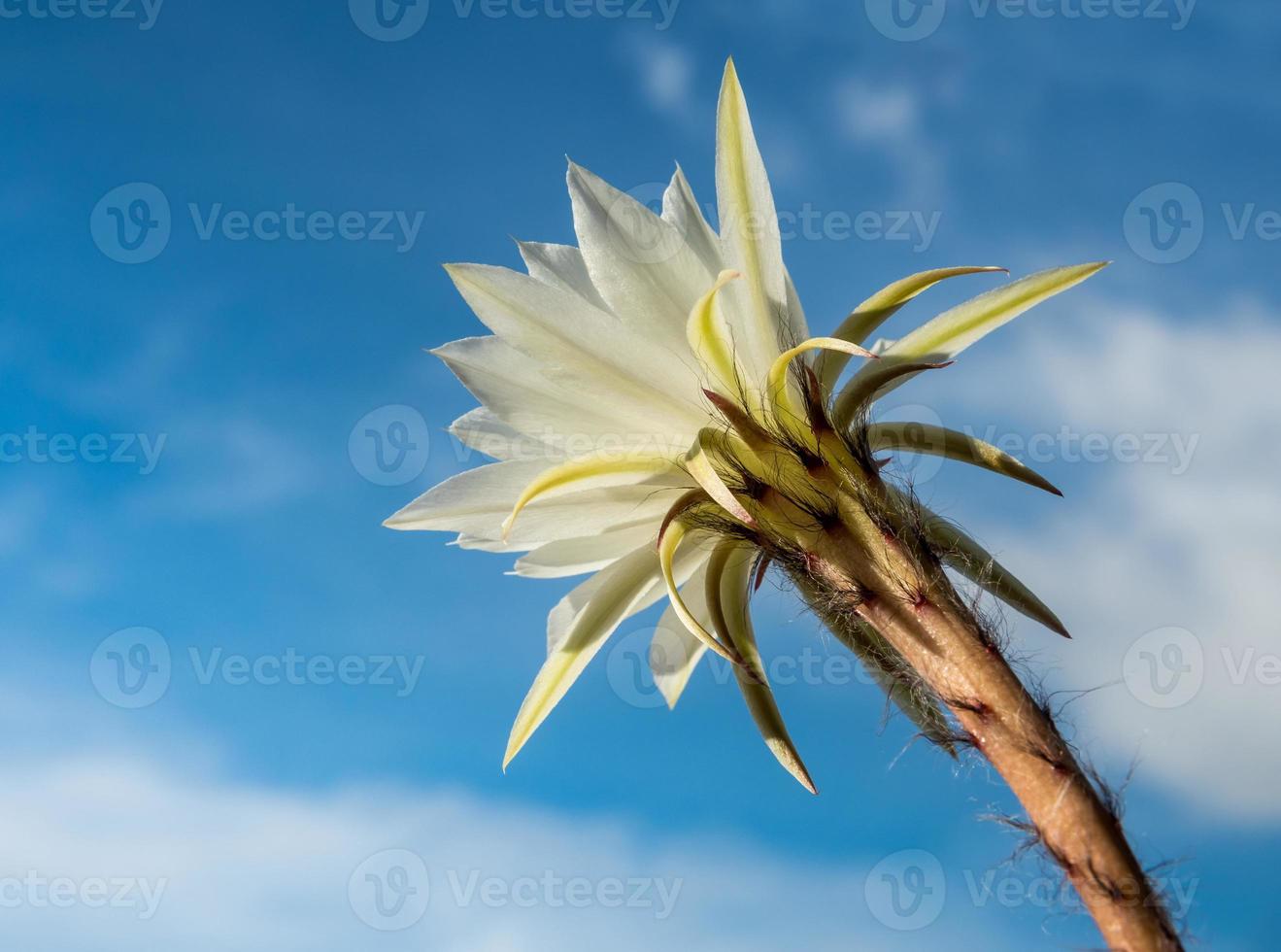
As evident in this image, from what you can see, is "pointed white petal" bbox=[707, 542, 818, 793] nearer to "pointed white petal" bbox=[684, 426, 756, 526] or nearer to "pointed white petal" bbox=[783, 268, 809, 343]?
"pointed white petal" bbox=[684, 426, 756, 526]

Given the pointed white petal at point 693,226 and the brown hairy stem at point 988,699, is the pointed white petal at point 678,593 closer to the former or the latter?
the brown hairy stem at point 988,699

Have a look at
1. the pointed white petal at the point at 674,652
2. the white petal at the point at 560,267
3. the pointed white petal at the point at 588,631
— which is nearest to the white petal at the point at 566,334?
the white petal at the point at 560,267

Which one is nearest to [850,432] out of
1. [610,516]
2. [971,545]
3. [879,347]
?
[879,347]

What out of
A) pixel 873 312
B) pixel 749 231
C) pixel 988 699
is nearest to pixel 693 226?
pixel 749 231

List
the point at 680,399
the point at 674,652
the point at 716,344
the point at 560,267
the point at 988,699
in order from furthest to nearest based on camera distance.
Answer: the point at 674,652, the point at 560,267, the point at 680,399, the point at 716,344, the point at 988,699

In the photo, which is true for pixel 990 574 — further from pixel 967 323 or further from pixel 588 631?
pixel 588 631

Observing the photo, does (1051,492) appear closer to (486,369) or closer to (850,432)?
(850,432)
